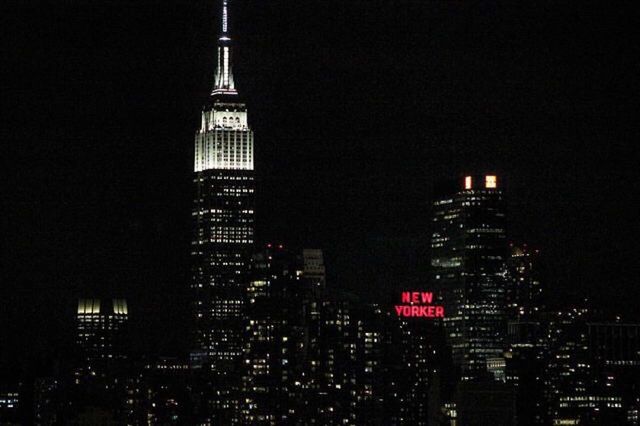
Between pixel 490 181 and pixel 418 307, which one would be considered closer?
pixel 418 307

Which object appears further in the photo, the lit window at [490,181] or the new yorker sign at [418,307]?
the lit window at [490,181]

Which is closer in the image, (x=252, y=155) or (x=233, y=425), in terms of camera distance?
(x=233, y=425)

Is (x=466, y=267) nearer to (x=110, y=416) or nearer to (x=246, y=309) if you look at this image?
(x=246, y=309)

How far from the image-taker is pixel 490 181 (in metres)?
176

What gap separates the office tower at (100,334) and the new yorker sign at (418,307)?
63.2 feet

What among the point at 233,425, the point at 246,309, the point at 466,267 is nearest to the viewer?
the point at 233,425

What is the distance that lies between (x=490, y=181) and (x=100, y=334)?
32.1m

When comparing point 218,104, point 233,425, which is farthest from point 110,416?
point 218,104

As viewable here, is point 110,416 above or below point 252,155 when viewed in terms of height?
below

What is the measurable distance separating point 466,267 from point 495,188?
6.29 m

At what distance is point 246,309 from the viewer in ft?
538

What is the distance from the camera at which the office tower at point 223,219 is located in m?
165

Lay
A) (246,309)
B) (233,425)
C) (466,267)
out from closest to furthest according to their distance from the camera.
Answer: (233,425), (246,309), (466,267)

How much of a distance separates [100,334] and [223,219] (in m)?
13.1
